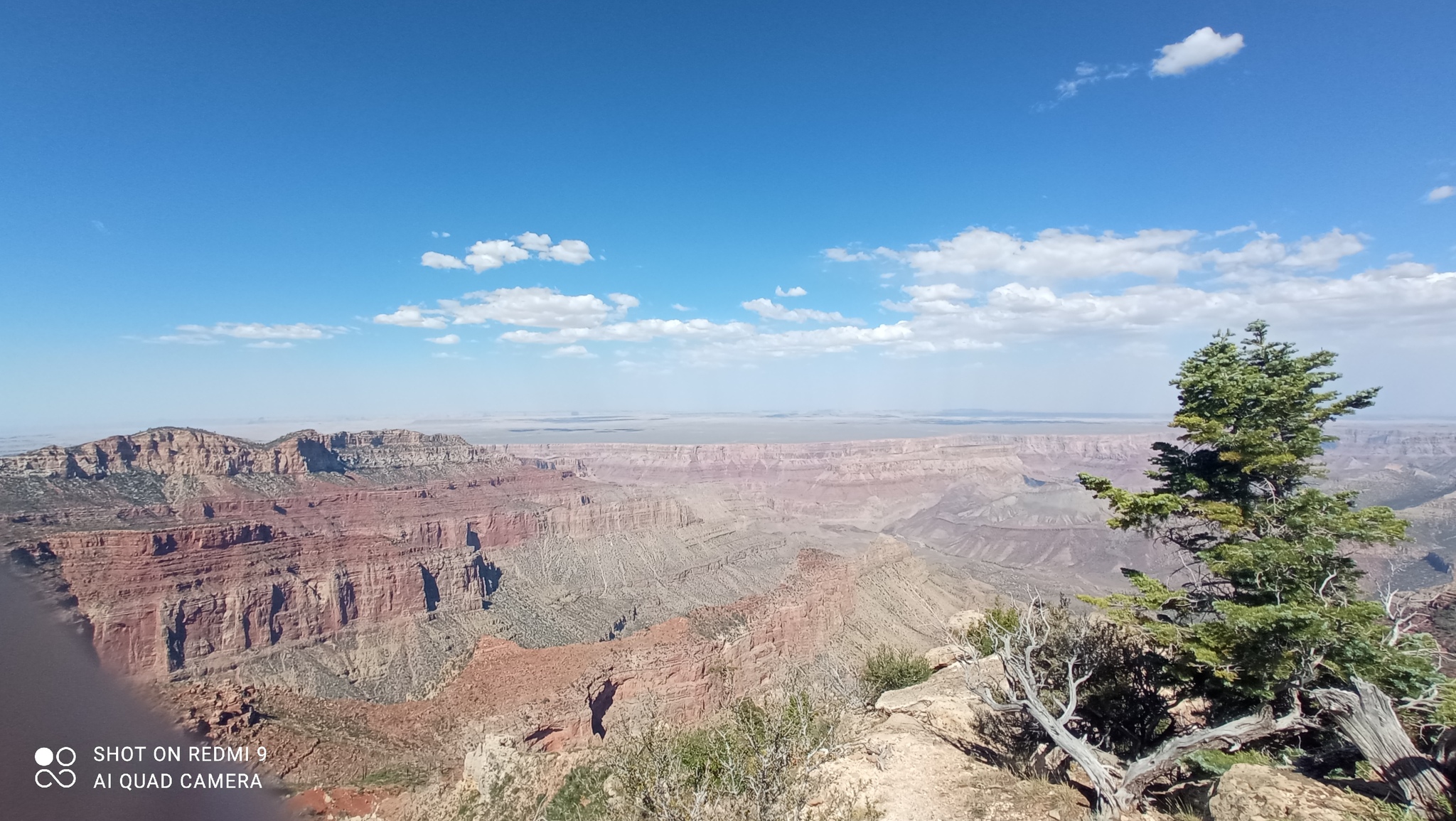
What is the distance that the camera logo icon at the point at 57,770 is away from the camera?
56.4 feet

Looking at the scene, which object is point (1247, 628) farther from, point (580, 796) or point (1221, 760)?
point (580, 796)

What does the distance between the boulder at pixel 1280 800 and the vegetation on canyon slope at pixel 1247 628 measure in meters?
0.77

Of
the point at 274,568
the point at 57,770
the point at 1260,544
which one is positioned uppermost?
the point at 1260,544

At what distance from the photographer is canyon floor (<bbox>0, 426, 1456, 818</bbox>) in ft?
83.1

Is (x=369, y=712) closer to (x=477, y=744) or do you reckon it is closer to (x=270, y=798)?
(x=270, y=798)

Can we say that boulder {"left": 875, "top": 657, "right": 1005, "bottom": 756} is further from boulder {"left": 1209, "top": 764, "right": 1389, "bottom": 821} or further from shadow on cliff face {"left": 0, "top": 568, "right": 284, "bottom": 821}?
shadow on cliff face {"left": 0, "top": 568, "right": 284, "bottom": 821}

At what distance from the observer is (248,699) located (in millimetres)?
27156

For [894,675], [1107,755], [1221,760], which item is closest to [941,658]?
[894,675]

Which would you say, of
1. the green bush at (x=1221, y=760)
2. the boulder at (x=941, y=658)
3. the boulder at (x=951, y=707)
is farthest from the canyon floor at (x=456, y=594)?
the boulder at (x=941, y=658)

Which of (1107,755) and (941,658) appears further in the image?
(941,658)

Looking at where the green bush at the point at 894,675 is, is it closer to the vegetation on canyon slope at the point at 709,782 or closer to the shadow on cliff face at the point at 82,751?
the vegetation on canyon slope at the point at 709,782

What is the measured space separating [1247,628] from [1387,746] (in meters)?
2.46

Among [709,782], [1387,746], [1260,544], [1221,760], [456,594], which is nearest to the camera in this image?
[1387,746]

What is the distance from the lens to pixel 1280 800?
9070mm
